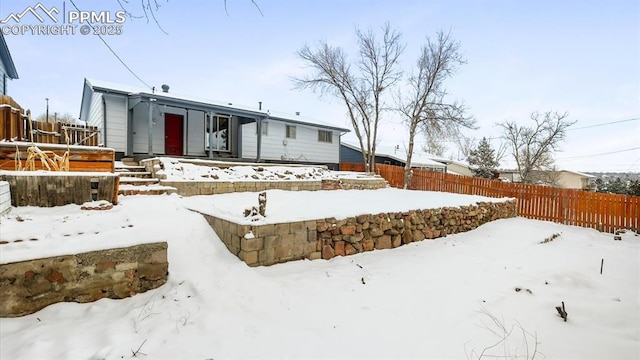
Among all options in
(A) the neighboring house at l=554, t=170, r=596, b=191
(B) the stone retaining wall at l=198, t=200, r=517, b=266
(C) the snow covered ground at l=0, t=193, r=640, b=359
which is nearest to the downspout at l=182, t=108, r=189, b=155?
(C) the snow covered ground at l=0, t=193, r=640, b=359

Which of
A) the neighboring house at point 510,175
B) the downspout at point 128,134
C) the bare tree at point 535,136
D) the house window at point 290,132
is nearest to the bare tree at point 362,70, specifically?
the house window at point 290,132

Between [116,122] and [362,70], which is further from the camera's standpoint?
[362,70]

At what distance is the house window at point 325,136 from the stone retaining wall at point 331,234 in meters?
11.6

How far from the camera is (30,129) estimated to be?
19.7 ft

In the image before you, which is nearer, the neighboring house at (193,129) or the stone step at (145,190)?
the stone step at (145,190)

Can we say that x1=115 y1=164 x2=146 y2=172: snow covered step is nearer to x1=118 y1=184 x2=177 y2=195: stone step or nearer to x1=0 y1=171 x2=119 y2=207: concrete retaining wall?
x1=118 y1=184 x2=177 y2=195: stone step

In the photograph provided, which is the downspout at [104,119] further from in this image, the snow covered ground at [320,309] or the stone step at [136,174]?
the snow covered ground at [320,309]

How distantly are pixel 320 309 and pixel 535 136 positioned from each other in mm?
30160

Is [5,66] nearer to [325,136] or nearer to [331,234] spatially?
[331,234]

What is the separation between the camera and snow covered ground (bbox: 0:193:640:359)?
2.14 metres

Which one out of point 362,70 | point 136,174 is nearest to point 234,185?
point 136,174

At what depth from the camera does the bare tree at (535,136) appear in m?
23.9

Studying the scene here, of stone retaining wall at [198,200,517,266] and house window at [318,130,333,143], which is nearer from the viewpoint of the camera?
stone retaining wall at [198,200,517,266]

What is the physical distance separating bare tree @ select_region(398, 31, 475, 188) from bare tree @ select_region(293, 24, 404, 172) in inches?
63.2
